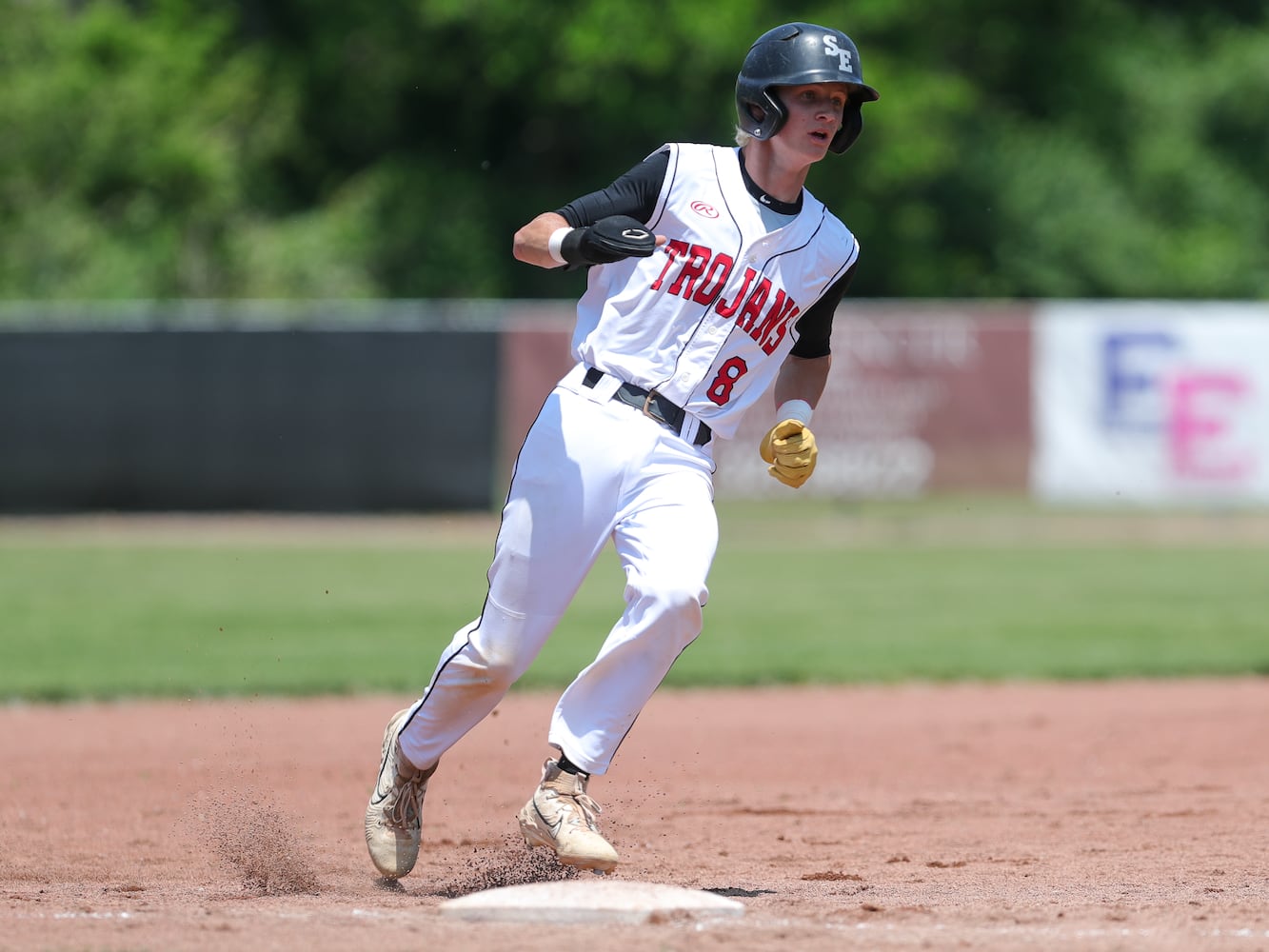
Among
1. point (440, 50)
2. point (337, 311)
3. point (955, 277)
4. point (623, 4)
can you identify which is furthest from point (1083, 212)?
point (337, 311)

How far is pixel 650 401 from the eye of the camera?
168 inches

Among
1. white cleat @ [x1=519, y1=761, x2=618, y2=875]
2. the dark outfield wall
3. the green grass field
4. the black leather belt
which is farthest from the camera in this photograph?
the dark outfield wall

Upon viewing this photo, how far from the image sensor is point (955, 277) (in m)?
25.6

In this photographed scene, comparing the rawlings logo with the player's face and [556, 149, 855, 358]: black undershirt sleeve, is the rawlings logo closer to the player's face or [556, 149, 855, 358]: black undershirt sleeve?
the player's face

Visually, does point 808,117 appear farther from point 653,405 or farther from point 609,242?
point 653,405

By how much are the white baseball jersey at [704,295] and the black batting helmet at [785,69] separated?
15 cm

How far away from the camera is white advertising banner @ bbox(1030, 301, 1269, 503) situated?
16.6 meters

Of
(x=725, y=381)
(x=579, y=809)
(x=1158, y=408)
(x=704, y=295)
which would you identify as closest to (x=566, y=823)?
(x=579, y=809)

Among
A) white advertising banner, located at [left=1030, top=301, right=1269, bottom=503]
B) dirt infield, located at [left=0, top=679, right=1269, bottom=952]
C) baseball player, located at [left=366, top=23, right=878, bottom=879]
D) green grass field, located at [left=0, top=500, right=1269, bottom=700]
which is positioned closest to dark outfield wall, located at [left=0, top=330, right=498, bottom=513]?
green grass field, located at [left=0, top=500, right=1269, bottom=700]

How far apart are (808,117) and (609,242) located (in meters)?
0.70

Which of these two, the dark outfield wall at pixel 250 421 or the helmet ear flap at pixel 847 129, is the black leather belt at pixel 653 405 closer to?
the helmet ear flap at pixel 847 129

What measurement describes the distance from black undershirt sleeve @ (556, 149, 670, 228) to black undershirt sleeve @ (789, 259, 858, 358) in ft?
1.75

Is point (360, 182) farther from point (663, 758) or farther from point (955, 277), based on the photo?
point (663, 758)

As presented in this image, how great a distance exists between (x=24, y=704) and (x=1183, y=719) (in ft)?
18.1
